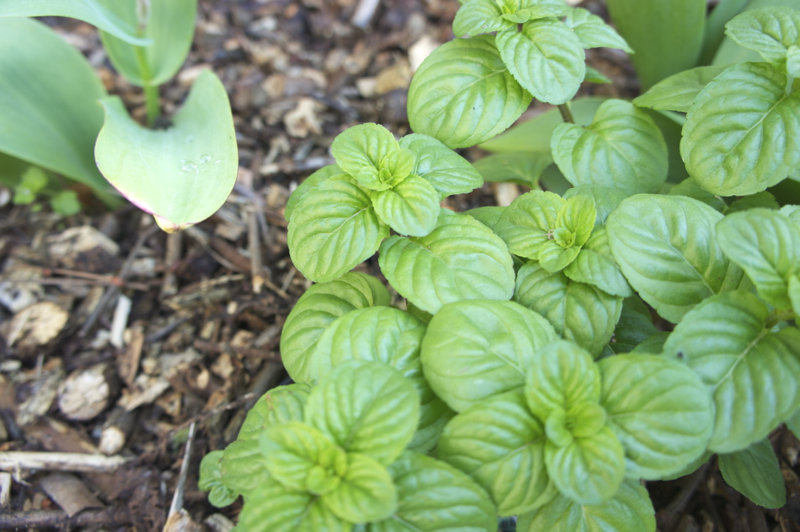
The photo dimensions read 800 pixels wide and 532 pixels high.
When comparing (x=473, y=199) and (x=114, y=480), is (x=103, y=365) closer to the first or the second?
(x=114, y=480)

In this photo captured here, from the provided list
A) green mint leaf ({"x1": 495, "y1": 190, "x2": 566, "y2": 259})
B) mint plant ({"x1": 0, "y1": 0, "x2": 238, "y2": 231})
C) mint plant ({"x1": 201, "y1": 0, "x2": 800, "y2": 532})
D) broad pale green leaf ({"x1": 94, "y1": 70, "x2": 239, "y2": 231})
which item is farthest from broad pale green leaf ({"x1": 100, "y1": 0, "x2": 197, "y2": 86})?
green mint leaf ({"x1": 495, "y1": 190, "x2": 566, "y2": 259})

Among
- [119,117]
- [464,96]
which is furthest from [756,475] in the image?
[119,117]

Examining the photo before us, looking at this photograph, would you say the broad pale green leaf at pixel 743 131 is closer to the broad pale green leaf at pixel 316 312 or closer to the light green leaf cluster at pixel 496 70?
the light green leaf cluster at pixel 496 70

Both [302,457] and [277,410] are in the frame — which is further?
[277,410]

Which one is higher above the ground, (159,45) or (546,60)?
(546,60)

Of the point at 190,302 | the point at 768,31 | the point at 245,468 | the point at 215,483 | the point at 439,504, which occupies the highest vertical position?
the point at 768,31

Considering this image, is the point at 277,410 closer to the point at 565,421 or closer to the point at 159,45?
the point at 565,421

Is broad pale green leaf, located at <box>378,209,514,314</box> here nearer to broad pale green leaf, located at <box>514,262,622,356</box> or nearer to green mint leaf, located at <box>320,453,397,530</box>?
broad pale green leaf, located at <box>514,262,622,356</box>
